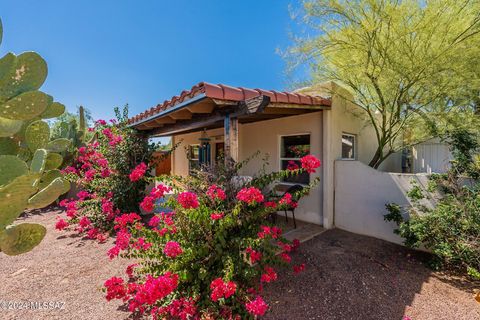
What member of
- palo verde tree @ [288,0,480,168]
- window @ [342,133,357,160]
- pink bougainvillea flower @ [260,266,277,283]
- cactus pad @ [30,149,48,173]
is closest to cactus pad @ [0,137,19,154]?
cactus pad @ [30,149,48,173]

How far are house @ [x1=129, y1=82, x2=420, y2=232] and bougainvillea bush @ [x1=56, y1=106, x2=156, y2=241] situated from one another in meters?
0.62

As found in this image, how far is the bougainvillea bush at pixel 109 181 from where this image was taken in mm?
5152

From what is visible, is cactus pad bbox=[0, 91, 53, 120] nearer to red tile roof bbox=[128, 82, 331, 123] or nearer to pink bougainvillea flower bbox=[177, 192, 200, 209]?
pink bougainvillea flower bbox=[177, 192, 200, 209]

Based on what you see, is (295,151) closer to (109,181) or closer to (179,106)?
(179,106)

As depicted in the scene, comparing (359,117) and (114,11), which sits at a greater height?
(114,11)

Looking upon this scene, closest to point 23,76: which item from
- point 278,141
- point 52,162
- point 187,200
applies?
point 52,162

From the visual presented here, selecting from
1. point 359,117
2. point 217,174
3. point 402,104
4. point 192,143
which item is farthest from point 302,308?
point 192,143

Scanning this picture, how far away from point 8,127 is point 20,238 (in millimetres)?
605

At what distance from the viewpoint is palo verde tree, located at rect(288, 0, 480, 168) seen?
3836 mm

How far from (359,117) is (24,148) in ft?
22.5

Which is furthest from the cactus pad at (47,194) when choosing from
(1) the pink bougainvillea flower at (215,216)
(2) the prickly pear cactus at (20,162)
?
(1) the pink bougainvillea flower at (215,216)

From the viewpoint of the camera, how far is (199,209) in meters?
2.46

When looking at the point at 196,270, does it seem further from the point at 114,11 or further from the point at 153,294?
the point at 114,11

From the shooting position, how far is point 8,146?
1476 mm
